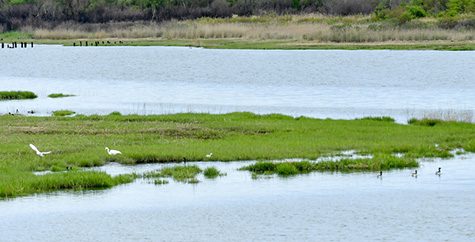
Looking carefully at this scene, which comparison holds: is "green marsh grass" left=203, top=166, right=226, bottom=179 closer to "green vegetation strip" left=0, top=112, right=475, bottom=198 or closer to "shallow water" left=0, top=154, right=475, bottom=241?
"shallow water" left=0, top=154, right=475, bottom=241

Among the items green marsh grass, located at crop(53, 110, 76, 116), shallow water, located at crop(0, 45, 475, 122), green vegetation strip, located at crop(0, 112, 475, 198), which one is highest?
green vegetation strip, located at crop(0, 112, 475, 198)

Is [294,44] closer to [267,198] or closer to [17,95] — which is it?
[17,95]

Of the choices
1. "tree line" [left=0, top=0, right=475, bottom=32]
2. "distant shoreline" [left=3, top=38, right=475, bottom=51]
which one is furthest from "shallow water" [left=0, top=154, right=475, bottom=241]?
"tree line" [left=0, top=0, right=475, bottom=32]

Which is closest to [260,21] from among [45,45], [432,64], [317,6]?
[317,6]

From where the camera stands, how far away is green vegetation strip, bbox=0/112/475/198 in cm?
2211

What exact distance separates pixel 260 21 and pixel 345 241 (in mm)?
90391

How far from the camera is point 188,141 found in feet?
88.8

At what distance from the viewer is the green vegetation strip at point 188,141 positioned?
22.1 m

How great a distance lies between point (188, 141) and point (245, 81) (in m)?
31.5

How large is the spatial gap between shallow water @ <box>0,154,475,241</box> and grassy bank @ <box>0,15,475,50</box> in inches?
2234

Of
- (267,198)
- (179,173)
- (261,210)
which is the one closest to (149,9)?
(179,173)

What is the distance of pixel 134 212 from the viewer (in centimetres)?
1859

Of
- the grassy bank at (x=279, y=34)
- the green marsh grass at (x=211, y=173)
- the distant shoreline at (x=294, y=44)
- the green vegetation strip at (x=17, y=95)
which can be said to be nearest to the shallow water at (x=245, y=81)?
the green vegetation strip at (x=17, y=95)

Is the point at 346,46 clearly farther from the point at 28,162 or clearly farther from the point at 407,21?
the point at 28,162
